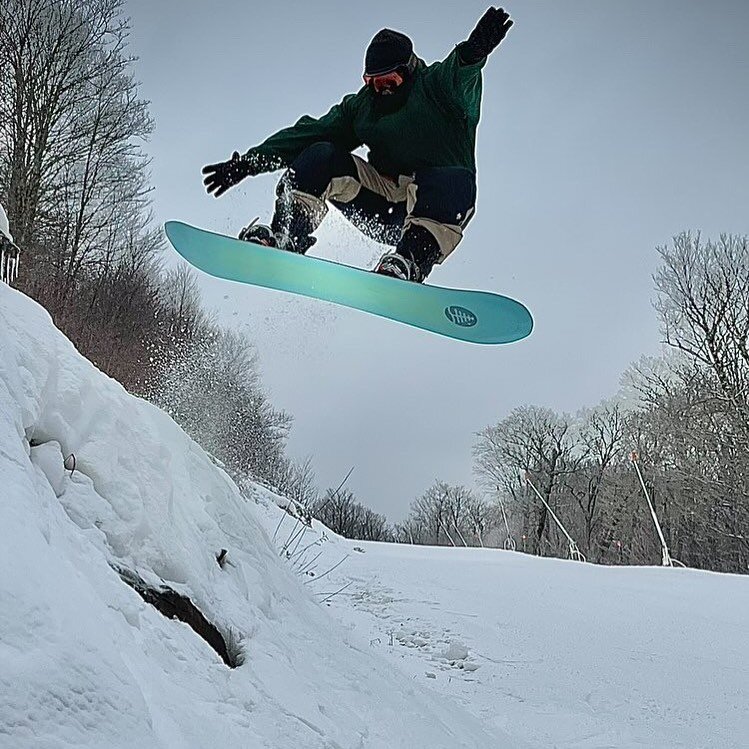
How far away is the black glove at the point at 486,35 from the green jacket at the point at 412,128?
0.06m

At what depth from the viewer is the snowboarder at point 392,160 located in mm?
3254

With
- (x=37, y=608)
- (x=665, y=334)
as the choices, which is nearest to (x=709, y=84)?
(x=665, y=334)

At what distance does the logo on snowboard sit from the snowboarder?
0.86 ft

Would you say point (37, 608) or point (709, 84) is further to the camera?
point (709, 84)

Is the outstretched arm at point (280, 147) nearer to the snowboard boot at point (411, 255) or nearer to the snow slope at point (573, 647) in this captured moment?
the snowboard boot at point (411, 255)

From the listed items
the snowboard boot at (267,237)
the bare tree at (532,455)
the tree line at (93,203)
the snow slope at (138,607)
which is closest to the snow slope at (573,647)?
the snow slope at (138,607)

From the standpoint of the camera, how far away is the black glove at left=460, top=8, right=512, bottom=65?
9.52ft

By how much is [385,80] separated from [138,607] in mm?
2801

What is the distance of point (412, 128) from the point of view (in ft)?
10.8

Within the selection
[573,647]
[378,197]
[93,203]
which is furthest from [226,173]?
[93,203]

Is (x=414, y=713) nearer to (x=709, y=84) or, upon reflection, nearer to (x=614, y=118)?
(x=709, y=84)

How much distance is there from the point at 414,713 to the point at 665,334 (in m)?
13.1

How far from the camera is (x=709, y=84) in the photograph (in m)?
12.9

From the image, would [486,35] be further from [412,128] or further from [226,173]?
[226,173]
